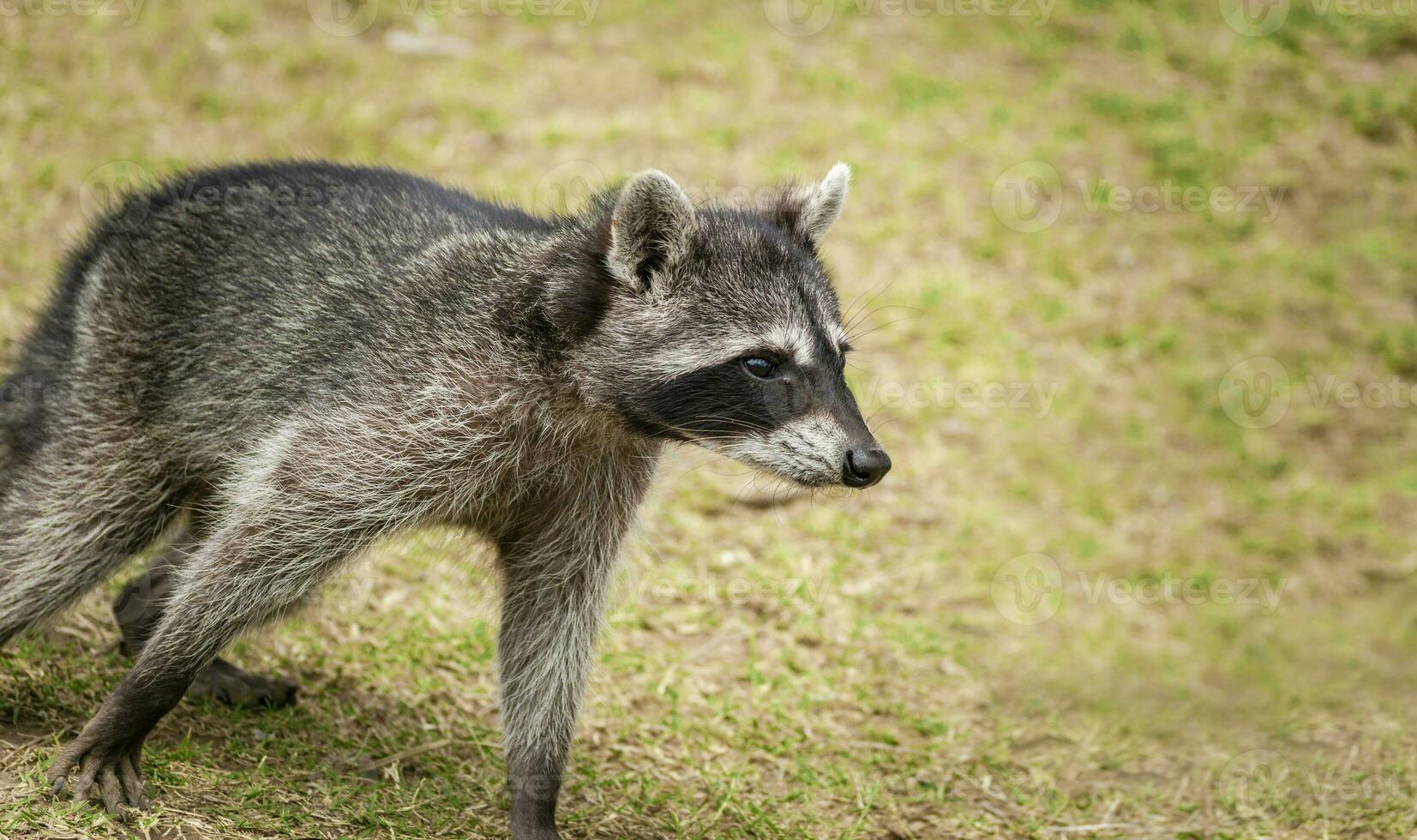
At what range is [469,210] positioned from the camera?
215 inches

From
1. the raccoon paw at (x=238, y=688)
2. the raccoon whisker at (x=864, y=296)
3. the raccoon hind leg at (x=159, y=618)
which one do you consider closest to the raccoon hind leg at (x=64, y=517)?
the raccoon hind leg at (x=159, y=618)

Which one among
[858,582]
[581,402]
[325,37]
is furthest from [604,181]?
[581,402]

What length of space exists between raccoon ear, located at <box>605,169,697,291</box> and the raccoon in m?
0.01

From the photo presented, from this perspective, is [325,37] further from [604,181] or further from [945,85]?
[945,85]

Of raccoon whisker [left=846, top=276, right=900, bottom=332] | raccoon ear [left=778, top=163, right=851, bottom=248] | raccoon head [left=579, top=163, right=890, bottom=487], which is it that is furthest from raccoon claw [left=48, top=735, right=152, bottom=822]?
raccoon whisker [left=846, top=276, right=900, bottom=332]

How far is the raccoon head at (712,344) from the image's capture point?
180 inches

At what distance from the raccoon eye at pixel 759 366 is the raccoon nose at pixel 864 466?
46 cm

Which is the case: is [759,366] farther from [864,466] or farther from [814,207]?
[814,207]

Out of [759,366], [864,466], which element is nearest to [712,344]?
[759,366]

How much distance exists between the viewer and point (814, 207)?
5.21 meters

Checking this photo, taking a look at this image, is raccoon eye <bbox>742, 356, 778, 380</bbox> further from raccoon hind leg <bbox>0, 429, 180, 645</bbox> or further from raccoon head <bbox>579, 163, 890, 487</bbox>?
raccoon hind leg <bbox>0, 429, 180, 645</bbox>

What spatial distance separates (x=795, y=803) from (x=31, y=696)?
→ 11.0ft

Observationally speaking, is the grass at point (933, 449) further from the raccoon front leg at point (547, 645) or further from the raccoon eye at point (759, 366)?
the raccoon eye at point (759, 366)

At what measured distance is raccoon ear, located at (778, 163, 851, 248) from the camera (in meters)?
5.23
